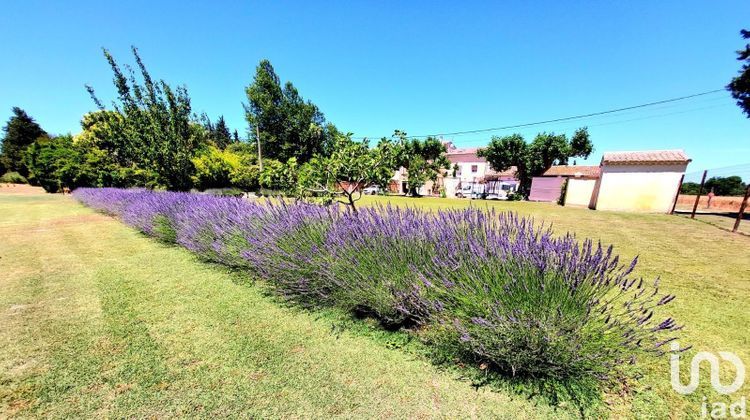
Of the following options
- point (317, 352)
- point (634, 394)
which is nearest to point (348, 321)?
point (317, 352)

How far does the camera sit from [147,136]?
9344mm

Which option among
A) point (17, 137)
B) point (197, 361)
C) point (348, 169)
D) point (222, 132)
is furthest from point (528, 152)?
point (222, 132)

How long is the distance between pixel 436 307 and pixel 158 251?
6332 millimetres

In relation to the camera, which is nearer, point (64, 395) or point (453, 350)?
point (64, 395)

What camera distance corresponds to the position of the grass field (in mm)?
1851

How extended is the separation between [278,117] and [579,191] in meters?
33.5

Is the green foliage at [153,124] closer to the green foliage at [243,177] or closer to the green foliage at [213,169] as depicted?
the green foliage at [213,169]

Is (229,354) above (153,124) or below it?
below

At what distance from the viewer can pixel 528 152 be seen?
98.4ft

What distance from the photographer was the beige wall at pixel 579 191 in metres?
18.2

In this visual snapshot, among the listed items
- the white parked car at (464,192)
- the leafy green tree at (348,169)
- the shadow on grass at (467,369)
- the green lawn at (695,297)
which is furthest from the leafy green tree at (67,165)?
the white parked car at (464,192)

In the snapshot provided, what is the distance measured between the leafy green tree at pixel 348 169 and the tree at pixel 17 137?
5030 centimetres

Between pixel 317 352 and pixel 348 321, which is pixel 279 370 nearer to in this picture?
pixel 317 352

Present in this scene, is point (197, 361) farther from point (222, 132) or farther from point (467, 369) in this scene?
point (222, 132)
